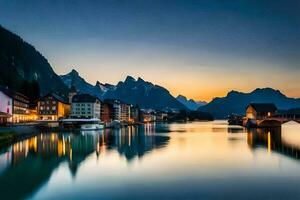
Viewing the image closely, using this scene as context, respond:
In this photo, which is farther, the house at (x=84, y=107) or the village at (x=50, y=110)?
the house at (x=84, y=107)

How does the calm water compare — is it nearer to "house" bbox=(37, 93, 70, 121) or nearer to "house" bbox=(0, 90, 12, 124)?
"house" bbox=(0, 90, 12, 124)

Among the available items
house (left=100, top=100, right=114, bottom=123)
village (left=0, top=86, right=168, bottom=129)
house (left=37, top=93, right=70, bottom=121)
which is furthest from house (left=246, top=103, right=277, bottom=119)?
house (left=37, top=93, right=70, bottom=121)

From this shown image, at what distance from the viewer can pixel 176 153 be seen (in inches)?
1898

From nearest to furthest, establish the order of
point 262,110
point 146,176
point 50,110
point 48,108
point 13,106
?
point 146,176 < point 13,106 < point 48,108 < point 50,110 < point 262,110

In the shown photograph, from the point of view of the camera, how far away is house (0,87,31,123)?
3460 inches

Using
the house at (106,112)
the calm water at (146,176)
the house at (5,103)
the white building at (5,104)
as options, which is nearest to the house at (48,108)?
the white building at (5,104)

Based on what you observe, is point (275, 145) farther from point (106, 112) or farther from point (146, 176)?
point (106, 112)

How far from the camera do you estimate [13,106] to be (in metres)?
94.6

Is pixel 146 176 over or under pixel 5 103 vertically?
under

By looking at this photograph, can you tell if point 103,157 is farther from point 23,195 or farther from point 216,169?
point 23,195

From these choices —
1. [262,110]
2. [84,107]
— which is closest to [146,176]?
[262,110]

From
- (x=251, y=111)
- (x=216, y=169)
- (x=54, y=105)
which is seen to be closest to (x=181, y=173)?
(x=216, y=169)

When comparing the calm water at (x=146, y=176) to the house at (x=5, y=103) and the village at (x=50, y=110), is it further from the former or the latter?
the house at (x=5, y=103)

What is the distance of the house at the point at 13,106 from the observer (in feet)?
288
